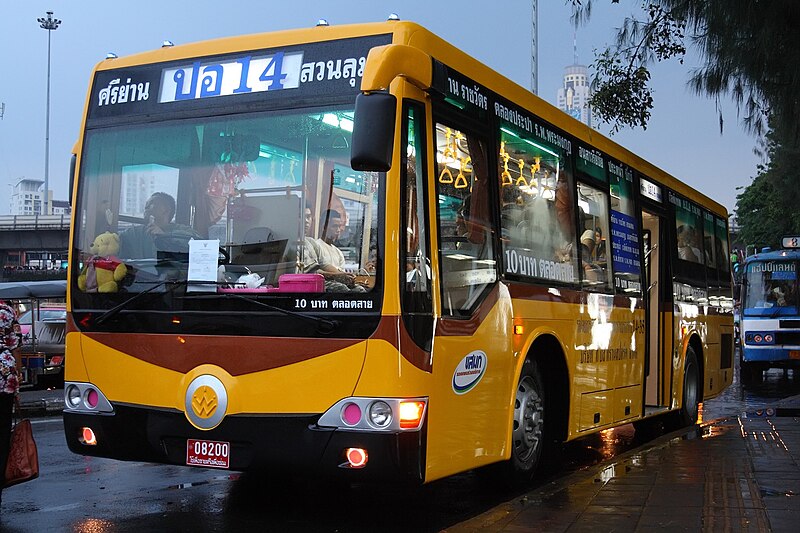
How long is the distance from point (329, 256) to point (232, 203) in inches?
31.0

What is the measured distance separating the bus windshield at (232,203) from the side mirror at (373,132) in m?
0.44

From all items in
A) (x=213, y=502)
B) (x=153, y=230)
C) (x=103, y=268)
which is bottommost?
(x=213, y=502)

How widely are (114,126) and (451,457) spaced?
3254 mm

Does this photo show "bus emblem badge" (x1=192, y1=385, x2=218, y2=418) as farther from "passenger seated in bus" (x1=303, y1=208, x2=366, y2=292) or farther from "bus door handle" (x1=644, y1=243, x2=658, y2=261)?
"bus door handle" (x1=644, y1=243, x2=658, y2=261)

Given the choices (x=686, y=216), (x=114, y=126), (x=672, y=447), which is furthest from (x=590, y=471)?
(x=686, y=216)

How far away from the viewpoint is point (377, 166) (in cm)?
575

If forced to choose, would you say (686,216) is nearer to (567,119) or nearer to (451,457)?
(567,119)

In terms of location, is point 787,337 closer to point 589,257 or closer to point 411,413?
point 589,257

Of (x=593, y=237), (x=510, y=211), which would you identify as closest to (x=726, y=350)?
(x=593, y=237)

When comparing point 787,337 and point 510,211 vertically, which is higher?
point 510,211

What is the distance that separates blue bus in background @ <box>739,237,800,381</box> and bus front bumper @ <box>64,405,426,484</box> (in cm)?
1956

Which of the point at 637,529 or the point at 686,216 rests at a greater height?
the point at 686,216

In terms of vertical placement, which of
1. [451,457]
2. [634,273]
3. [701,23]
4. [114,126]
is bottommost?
[451,457]

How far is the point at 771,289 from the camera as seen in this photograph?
80.5 feet
